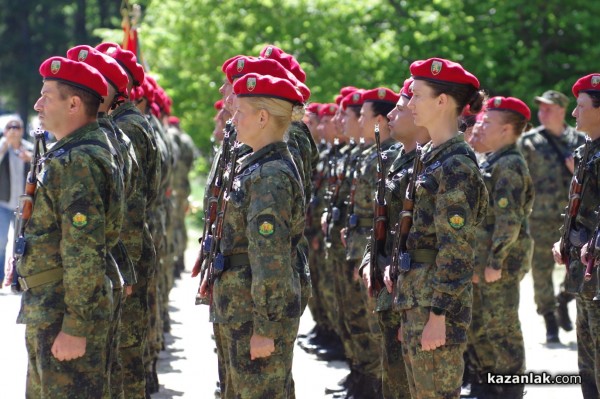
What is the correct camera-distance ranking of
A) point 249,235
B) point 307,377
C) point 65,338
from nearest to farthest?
point 65,338 → point 249,235 → point 307,377

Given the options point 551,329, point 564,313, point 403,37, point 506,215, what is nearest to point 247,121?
point 506,215

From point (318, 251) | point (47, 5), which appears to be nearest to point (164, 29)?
point (318, 251)

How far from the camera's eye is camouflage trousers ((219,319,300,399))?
5.12 meters

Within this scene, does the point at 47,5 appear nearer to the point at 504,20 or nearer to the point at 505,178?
the point at 504,20

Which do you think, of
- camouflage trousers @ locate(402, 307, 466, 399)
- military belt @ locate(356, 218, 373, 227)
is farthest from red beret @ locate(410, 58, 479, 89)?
military belt @ locate(356, 218, 373, 227)

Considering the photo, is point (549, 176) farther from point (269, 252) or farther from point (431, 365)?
point (269, 252)

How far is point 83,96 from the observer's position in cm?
504

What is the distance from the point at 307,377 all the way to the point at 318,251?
2.02 m

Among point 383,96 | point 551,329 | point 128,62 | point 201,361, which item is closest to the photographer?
point 128,62

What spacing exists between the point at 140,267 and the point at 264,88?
2135 millimetres

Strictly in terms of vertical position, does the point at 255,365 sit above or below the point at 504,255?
below

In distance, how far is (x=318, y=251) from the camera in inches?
430

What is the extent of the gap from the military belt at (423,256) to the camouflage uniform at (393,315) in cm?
49

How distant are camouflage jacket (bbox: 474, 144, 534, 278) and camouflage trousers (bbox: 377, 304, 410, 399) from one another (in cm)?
208
